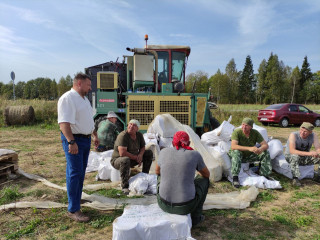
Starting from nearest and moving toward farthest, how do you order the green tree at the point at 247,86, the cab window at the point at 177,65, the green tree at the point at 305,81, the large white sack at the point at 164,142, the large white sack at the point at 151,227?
the large white sack at the point at 151,227
the large white sack at the point at 164,142
the cab window at the point at 177,65
the green tree at the point at 305,81
the green tree at the point at 247,86

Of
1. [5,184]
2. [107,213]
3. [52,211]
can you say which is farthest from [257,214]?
→ [5,184]

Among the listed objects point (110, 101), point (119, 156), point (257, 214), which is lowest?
point (257, 214)

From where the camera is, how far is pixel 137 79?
5.99 metres

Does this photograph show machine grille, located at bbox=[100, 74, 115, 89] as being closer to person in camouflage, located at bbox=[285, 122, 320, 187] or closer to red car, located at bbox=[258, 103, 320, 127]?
person in camouflage, located at bbox=[285, 122, 320, 187]

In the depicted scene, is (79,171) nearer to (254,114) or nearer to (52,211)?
(52,211)

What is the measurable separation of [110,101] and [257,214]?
444cm

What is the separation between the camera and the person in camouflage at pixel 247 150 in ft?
11.9

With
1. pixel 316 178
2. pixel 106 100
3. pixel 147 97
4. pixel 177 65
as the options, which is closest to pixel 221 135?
pixel 316 178

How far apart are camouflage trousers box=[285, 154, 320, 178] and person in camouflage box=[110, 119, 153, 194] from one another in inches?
97.1

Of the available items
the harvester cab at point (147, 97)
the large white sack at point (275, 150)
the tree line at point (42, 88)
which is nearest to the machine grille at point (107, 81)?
the harvester cab at point (147, 97)

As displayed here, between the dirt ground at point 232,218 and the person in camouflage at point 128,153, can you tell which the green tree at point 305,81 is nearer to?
the dirt ground at point 232,218

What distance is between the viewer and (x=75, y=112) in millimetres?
2332

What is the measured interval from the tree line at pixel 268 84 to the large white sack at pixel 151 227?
41.1 metres

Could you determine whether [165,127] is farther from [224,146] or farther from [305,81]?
[305,81]
